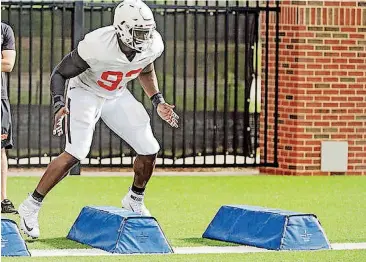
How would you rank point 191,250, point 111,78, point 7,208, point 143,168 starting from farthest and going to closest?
point 7,208, point 143,168, point 111,78, point 191,250

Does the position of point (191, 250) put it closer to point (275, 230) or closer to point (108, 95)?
point (275, 230)

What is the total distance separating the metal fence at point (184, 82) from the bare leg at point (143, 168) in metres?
6.21

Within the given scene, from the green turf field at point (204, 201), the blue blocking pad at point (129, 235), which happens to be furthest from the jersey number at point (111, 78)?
the blue blocking pad at point (129, 235)

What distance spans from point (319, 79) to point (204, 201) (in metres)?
3.73

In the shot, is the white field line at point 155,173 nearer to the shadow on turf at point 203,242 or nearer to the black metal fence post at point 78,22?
the black metal fence post at point 78,22

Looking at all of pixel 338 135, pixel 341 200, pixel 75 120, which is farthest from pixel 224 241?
pixel 338 135

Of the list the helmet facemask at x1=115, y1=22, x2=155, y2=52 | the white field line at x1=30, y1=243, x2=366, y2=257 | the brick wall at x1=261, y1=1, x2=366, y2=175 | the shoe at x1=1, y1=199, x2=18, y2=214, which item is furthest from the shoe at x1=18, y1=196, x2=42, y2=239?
the brick wall at x1=261, y1=1, x2=366, y2=175

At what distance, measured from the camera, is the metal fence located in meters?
17.2

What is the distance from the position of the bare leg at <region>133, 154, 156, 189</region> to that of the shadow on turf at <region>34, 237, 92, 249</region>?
94 centimetres

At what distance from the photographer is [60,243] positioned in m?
10.0

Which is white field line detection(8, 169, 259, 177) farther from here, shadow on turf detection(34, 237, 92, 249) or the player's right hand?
the player's right hand

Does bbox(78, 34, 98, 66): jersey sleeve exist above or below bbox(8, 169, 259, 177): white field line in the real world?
above

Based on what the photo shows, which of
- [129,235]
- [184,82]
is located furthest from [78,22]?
[129,235]

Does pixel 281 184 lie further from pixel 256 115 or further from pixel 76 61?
pixel 76 61
